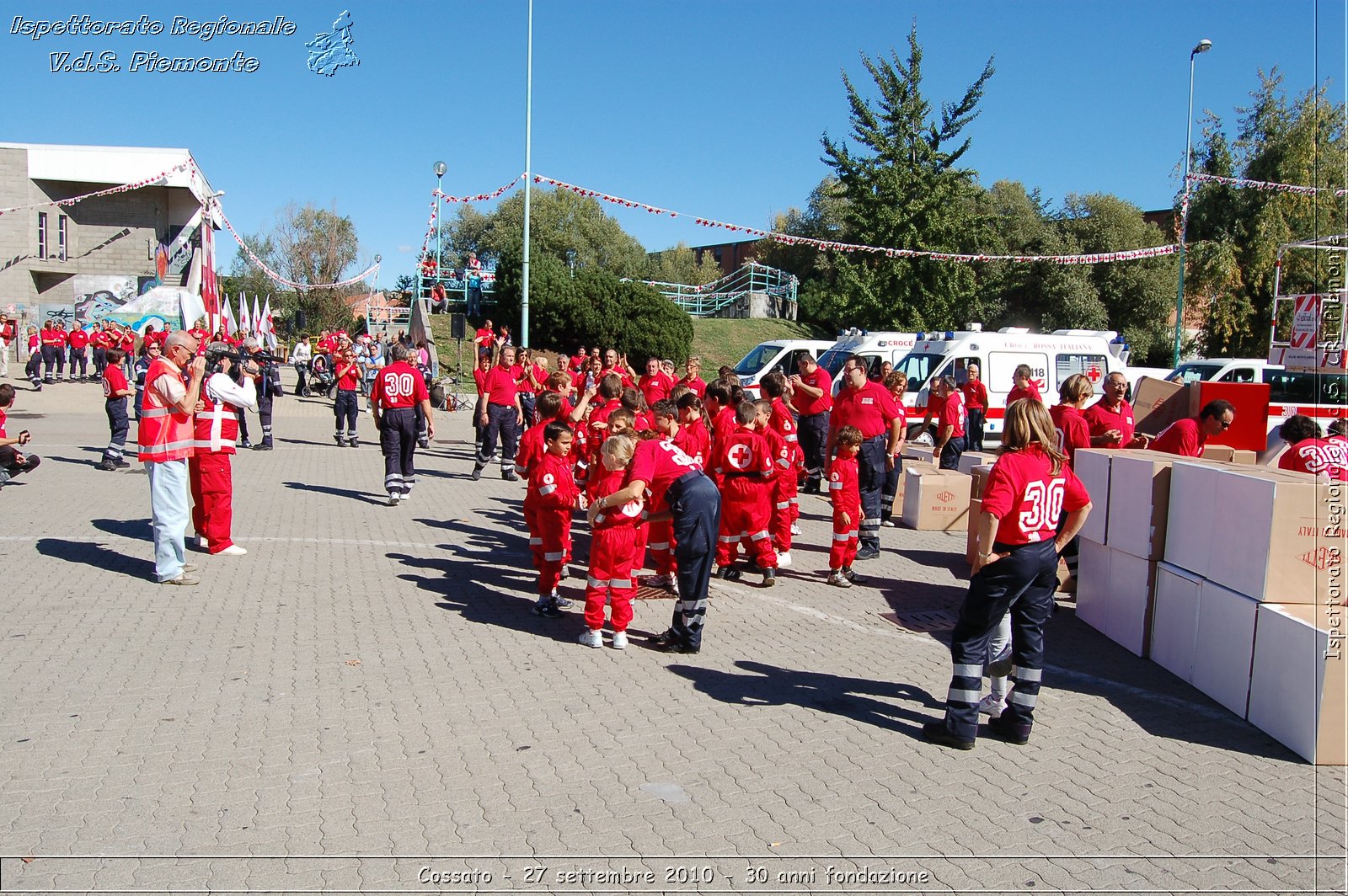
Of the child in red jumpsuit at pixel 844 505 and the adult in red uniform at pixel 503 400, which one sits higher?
the adult in red uniform at pixel 503 400

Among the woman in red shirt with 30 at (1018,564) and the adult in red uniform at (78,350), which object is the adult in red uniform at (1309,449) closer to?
the woman in red shirt with 30 at (1018,564)

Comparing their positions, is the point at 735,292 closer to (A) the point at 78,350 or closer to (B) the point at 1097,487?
(A) the point at 78,350

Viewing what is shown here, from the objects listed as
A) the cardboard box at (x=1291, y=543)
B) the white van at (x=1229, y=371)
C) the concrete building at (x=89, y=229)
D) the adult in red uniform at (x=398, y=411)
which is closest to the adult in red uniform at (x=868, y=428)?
the cardboard box at (x=1291, y=543)

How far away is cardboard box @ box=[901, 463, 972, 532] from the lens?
11656mm

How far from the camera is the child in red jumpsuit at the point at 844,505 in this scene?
847cm

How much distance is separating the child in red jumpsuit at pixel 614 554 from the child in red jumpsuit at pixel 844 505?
2.47 meters

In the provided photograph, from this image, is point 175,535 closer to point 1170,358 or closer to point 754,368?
point 754,368


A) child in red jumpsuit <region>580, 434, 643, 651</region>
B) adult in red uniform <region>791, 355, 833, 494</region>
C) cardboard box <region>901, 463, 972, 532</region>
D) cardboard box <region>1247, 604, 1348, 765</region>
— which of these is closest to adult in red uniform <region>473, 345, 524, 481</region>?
adult in red uniform <region>791, 355, 833, 494</region>

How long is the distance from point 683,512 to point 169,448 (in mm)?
4388

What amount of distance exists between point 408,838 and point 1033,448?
3.59 metres

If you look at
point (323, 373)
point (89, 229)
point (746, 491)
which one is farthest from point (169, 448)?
point (89, 229)

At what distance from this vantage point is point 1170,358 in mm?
39250

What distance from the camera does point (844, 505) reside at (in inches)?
336

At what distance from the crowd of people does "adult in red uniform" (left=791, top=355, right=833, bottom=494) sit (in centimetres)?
3
